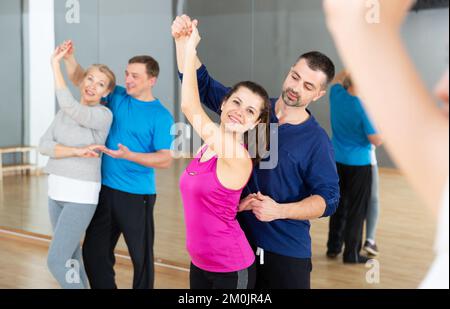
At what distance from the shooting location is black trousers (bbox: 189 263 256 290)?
2344 mm

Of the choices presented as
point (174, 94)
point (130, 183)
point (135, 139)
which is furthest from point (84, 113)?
point (174, 94)

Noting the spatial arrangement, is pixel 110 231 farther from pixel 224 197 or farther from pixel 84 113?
pixel 224 197

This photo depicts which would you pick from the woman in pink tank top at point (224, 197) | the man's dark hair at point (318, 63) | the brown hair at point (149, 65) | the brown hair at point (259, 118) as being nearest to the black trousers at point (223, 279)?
the woman in pink tank top at point (224, 197)

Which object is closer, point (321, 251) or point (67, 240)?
A: point (67, 240)

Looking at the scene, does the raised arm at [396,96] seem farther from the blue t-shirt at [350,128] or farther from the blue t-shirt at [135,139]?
the blue t-shirt at [350,128]

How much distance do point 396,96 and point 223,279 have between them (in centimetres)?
181

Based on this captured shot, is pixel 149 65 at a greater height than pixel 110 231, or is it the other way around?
pixel 149 65

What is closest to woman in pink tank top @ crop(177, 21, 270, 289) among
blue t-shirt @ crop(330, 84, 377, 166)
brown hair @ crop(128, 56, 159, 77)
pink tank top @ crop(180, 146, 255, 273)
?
pink tank top @ crop(180, 146, 255, 273)

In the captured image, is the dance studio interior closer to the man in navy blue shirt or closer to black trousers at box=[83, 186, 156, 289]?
black trousers at box=[83, 186, 156, 289]

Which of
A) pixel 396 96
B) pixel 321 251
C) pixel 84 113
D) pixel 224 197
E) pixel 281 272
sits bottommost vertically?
pixel 321 251

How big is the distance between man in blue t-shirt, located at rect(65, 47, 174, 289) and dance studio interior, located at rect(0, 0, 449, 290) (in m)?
0.05

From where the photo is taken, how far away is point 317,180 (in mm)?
2432

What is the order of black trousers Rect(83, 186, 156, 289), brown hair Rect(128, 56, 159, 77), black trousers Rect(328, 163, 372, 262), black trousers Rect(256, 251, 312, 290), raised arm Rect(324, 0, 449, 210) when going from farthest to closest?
A: black trousers Rect(328, 163, 372, 262), brown hair Rect(128, 56, 159, 77), black trousers Rect(83, 186, 156, 289), black trousers Rect(256, 251, 312, 290), raised arm Rect(324, 0, 449, 210)

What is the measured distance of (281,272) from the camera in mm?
2465
